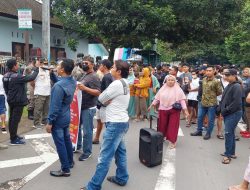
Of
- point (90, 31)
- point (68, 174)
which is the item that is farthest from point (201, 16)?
point (68, 174)

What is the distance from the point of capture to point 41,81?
31.4ft

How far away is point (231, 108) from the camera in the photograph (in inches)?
264

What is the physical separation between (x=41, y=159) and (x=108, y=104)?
97.7 inches

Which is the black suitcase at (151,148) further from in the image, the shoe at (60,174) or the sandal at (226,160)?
the shoe at (60,174)

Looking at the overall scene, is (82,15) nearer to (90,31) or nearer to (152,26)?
(90,31)

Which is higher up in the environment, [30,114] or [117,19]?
[117,19]

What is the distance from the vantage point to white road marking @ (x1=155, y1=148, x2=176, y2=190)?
5477 mm

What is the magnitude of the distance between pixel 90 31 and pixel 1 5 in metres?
4.23

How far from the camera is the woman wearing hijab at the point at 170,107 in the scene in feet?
25.9

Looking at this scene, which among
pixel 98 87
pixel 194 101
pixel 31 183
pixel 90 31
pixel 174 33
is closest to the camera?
pixel 31 183

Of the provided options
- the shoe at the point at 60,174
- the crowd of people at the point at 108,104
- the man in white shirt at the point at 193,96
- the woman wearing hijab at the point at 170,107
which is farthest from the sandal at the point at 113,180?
the man in white shirt at the point at 193,96

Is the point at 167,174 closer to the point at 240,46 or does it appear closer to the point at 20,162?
the point at 20,162

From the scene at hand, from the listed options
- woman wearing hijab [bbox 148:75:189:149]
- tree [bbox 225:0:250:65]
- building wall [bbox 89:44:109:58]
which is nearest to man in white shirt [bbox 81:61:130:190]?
woman wearing hijab [bbox 148:75:189:149]

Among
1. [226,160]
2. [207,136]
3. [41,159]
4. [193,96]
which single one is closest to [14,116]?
[41,159]
